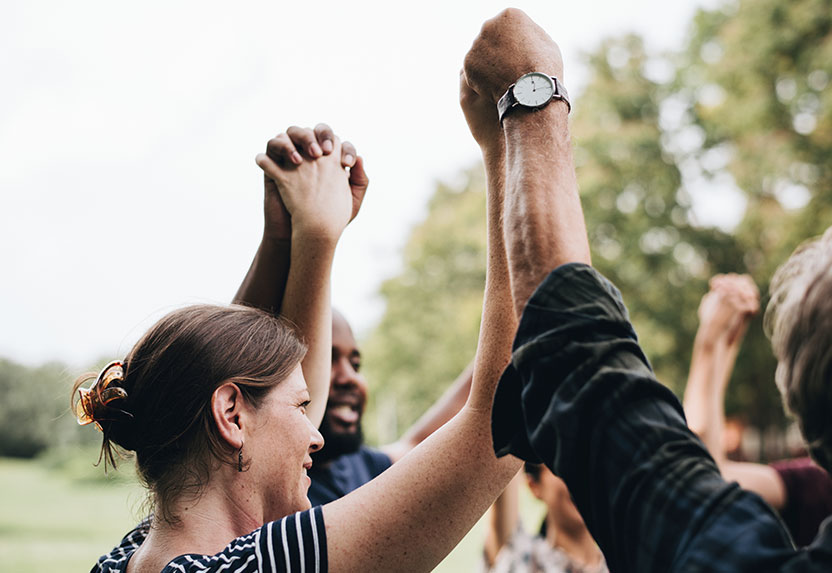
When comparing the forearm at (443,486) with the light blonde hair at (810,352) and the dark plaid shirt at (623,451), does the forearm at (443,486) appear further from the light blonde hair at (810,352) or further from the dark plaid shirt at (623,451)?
the light blonde hair at (810,352)

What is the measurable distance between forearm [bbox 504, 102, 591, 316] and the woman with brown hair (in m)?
0.30

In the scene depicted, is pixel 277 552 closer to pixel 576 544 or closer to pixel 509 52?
pixel 509 52

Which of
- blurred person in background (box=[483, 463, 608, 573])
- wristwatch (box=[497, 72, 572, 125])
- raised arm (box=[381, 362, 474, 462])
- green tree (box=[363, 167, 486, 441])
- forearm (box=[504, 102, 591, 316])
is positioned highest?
wristwatch (box=[497, 72, 572, 125])

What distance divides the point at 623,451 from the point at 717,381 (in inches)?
118

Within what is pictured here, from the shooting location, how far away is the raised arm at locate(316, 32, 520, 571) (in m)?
1.46

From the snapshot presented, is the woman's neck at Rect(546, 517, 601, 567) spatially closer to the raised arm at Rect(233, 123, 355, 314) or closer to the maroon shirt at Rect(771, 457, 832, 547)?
the maroon shirt at Rect(771, 457, 832, 547)

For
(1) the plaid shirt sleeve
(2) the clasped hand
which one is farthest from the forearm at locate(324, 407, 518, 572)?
(2) the clasped hand

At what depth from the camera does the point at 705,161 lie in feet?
58.5

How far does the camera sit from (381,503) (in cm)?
148

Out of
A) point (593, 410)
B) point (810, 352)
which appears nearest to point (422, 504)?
point (593, 410)

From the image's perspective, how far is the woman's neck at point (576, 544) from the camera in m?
3.78

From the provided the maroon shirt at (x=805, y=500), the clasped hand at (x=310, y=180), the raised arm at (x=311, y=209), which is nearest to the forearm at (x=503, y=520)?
the maroon shirt at (x=805, y=500)

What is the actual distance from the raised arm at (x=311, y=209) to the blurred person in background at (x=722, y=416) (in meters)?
2.22

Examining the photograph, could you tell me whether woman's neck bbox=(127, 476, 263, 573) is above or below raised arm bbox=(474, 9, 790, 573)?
below
